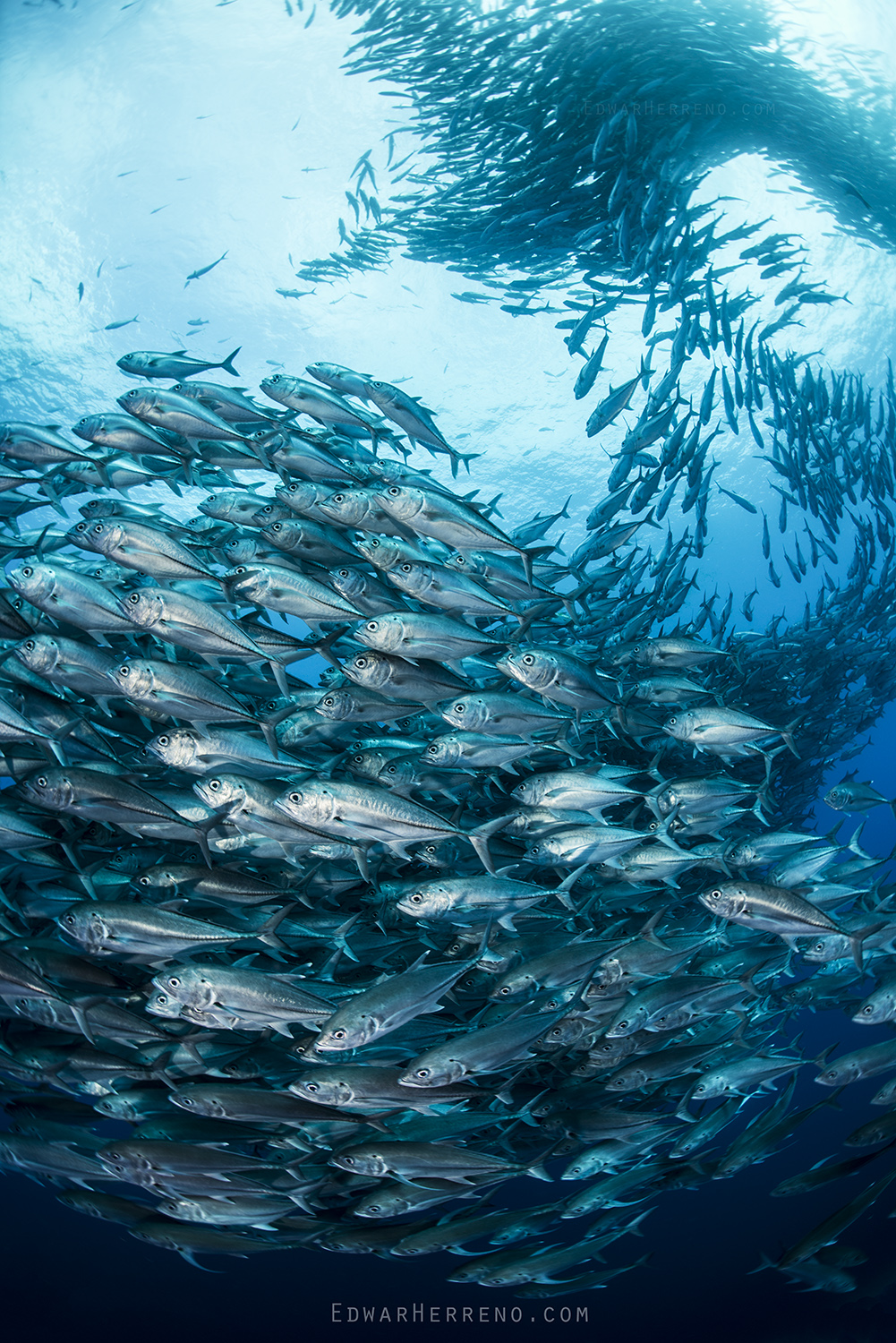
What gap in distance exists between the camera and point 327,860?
12.5 ft

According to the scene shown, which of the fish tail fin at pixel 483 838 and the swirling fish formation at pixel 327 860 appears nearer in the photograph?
the swirling fish formation at pixel 327 860

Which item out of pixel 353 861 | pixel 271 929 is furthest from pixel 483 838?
pixel 271 929

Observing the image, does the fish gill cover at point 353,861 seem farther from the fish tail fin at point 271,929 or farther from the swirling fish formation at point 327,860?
the fish tail fin at point 271,929

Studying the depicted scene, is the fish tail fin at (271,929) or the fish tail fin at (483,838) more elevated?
the fish tail fin at (483,838)

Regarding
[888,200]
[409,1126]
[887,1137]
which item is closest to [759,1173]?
[887,1137]

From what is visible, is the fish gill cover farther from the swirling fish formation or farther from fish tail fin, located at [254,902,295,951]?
fish tail fin, located at [254,902,295,951]

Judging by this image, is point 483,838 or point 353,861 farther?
point 353,861

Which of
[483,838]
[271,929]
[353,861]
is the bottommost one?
[353,861]

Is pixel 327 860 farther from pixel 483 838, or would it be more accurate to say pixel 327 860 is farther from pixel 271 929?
pixel 483 838

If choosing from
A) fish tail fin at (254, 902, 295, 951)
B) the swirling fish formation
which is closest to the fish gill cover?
the swirling fish formation

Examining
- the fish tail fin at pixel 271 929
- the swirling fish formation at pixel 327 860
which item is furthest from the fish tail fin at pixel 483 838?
the fish tail fin at pixel 271 929

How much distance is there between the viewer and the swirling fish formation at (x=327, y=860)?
10.0 feet

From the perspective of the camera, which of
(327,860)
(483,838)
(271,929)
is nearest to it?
(271,929)

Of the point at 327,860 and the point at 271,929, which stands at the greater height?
the point at 271,929
